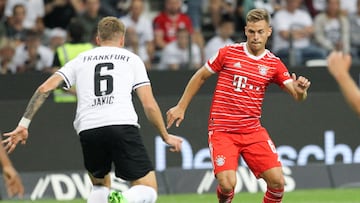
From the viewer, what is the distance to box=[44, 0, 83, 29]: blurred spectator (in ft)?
58.2

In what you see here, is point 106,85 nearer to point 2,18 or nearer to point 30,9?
point 2,18

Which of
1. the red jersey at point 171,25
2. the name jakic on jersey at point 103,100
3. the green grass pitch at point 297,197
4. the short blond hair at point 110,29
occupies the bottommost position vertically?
the green grass pitch at point 297,197

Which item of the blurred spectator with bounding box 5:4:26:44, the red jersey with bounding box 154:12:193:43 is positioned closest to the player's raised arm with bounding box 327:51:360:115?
the red jersey with bounding box 154:12:193:43

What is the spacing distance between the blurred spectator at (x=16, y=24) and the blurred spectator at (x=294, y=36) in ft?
12.3

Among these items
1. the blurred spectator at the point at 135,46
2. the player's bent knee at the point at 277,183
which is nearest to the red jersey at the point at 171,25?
the blurred spectator at the point at 135,46

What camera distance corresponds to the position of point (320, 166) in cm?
1537

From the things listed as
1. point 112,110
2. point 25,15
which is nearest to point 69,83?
point 112,110

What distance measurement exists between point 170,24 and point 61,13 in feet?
5.52

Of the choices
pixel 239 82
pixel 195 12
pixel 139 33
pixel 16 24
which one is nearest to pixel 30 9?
pixel 16 24

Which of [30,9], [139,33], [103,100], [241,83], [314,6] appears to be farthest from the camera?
[314,6]

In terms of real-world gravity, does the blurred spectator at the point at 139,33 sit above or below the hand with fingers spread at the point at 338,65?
below

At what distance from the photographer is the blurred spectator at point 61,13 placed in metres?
17.7

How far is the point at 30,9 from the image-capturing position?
17.9 meters

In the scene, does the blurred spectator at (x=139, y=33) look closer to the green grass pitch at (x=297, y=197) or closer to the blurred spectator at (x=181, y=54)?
the blurred spectator at (x=181, y=54)
